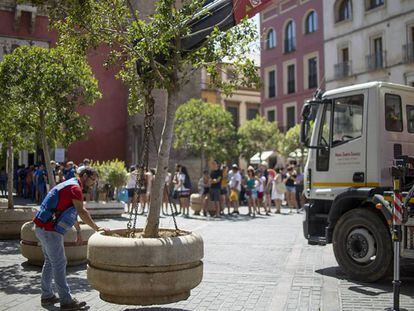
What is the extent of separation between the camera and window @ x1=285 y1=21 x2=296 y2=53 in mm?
41438

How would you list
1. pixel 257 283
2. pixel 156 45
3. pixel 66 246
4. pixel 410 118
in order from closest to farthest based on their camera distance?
pixel 156 45, pixel 257 283, pixel 66 246, pixel 410 118

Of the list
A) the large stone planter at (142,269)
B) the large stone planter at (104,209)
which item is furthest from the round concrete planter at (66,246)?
the large stone planter at (104,209)

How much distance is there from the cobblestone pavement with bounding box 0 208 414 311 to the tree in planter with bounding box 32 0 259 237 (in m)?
1.71

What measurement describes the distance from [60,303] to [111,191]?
12415 millimetres

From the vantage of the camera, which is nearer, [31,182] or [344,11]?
[31,182]

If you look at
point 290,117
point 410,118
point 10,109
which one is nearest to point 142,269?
point 410,118

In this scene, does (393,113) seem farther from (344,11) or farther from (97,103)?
(344,11)

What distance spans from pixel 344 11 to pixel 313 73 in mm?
5653

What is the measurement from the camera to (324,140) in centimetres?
849

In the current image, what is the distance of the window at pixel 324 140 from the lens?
841 cm

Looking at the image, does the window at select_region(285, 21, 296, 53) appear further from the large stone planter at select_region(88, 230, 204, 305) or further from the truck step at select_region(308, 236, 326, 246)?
the large stone planter at select_region(88, 230, 204, 305)

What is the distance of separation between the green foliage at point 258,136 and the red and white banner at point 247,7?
33061mm

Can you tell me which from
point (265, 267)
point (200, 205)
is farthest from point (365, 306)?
point (200, 205)

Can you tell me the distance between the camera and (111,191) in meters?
18.1
